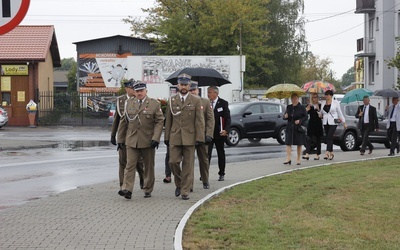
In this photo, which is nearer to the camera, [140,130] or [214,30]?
[140,130]

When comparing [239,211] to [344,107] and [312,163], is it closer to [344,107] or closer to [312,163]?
[312,163]

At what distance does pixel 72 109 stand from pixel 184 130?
32.7 meters

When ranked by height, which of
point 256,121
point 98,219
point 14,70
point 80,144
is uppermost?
point 14,70

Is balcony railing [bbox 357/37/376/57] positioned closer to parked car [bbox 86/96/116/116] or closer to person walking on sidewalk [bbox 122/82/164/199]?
parked car [bbox 86/96/116/116]

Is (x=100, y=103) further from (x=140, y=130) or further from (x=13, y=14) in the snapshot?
(x=13, y=14)

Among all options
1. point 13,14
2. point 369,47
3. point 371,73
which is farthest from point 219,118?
point 371,73

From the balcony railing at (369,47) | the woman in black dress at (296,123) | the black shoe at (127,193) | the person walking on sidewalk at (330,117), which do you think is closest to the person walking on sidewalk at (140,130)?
the black shoe at (127,193)

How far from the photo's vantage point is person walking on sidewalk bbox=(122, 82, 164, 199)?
1134 centimetres

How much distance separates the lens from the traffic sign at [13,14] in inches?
227

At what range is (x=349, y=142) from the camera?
23.5m

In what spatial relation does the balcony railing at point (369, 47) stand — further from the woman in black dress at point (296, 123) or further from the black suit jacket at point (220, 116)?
the black suit jacket at point (220, 116)

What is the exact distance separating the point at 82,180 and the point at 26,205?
3.78m

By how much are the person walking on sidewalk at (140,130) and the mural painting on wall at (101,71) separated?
173 feet

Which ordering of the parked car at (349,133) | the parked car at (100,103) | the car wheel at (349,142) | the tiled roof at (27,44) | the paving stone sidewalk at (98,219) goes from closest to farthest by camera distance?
the paving stone sidewalk at (98,219), the parked car at (349,133), the car wheel at (349,142), the tiled roof at (27,44), the parked car at (100,103)
